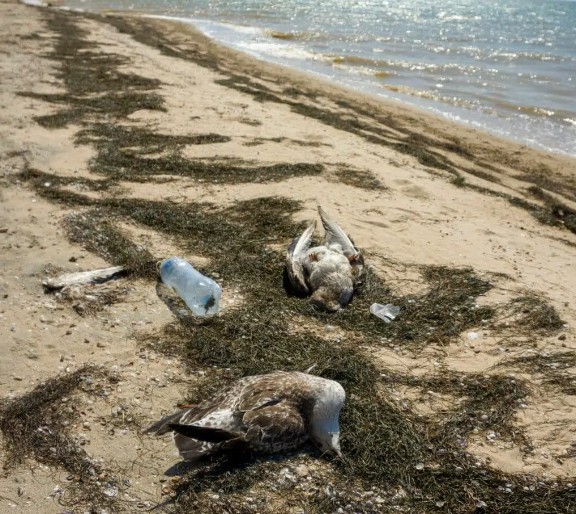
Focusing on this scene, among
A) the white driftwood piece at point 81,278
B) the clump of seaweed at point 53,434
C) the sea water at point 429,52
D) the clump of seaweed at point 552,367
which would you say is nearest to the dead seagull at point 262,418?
the clump of seaweed at point 53,434

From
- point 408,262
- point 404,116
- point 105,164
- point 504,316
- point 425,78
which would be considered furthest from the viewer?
→ point 425,78

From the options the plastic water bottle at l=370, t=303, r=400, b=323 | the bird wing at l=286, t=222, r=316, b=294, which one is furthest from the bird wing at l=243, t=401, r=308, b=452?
the bird wing at l=286, t=222, r=316, b=294

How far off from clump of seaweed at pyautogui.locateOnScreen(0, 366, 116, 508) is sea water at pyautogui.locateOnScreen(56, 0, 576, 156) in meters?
11.9

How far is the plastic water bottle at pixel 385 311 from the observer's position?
4.95m

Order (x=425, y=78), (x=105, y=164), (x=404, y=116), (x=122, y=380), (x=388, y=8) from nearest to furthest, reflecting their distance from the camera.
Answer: (x=122, y=380), (x=105, y=164), (x=404, y=116), (x=425, y=78), (x=388, y=8)

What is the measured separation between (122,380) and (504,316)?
337cm

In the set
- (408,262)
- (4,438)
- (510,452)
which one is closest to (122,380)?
(4,438)

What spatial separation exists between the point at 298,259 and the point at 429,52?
808 inches

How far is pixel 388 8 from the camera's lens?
42.8m

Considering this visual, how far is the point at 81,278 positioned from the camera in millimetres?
5074

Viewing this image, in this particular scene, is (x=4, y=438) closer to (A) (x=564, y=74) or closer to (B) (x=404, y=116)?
(B) (x=404, y=116)

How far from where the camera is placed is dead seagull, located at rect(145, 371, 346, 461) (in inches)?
131

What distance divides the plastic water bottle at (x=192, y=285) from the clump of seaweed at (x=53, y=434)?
3.87 ft

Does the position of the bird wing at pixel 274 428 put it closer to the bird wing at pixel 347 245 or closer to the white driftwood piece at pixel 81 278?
the bird wing at pixel 347 245
